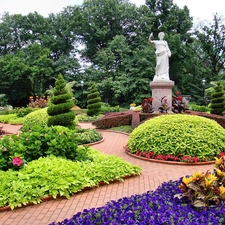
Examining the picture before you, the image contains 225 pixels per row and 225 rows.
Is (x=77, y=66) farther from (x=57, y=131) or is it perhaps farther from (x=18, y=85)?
(x=57, y=131)

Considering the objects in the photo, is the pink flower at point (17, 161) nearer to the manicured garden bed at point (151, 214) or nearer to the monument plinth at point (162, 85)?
the manicured garden bed at point (151, 214)

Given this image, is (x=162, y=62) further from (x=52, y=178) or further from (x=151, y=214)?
(x=151, y=214)

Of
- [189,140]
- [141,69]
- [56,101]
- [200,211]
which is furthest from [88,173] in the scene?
[141,69]

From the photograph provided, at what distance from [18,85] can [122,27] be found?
13.4m

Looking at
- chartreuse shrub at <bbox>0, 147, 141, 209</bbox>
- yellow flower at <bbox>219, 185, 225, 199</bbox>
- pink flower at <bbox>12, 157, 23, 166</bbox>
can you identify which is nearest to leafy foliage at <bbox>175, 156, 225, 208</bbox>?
yellow flower at <bbox>219, 185, 225, 199</bbox>

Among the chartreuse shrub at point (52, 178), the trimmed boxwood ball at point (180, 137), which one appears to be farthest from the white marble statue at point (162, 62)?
the chartreuse shrub at point (52, 178)

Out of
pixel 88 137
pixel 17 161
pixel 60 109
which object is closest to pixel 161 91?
pixel 88 137

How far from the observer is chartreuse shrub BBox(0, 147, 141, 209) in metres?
3.91

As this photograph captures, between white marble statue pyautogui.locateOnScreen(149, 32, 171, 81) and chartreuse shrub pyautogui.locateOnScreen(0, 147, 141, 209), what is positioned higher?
white marble statue pyautogui.locateOnScreen(149, 32, 171, 81)

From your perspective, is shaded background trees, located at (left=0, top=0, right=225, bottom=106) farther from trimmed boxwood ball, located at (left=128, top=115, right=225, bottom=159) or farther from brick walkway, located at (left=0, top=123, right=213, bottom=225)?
brick walkway, located at (left=0, top=123, right=213, bottom=225)

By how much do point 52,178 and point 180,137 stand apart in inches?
141

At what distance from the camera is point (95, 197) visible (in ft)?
13.6

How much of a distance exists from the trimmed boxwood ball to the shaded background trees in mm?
16459

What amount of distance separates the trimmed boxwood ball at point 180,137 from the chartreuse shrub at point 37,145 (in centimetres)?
220
